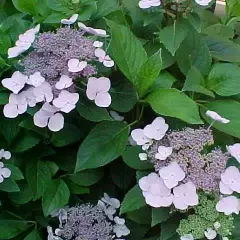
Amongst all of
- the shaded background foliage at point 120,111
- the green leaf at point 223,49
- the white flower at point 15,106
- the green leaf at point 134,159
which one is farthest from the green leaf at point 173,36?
the white flower at point 15,106

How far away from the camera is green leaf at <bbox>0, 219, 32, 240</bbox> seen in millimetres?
1327

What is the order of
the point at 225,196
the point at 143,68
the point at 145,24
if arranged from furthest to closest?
the point at 145,24 → the point at 143,68 → the point at 225,196

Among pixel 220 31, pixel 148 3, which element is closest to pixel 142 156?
pixel 148 3

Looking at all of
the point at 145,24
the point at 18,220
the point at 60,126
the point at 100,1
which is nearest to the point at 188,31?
the point at 145,24

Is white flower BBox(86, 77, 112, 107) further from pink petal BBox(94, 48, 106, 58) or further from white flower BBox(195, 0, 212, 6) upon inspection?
white flower BBox(195, 0, 212, 6)

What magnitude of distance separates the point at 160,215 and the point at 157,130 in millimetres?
155

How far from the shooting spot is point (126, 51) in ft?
3.96

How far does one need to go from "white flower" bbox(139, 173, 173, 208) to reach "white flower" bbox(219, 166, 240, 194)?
9 centimetres

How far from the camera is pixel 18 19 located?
1357 mm

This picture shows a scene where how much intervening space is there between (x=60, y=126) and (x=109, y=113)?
157 mm

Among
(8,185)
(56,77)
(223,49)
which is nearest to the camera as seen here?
(56,77)

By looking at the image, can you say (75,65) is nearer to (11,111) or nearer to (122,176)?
(11,111)

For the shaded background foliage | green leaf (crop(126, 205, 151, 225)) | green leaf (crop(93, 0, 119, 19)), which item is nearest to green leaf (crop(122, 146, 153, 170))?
the shaded background foliage

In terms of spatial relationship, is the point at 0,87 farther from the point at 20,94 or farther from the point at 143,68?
the point at 143,68
